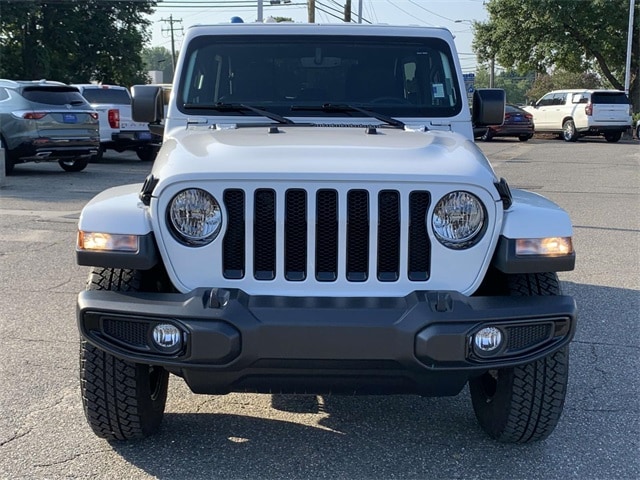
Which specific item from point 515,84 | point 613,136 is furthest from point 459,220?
point 515,84

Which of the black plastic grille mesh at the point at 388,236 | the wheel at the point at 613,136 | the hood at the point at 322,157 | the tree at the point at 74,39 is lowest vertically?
the wheel at the point at 613,136

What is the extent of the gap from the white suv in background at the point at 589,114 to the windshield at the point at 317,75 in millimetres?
25032

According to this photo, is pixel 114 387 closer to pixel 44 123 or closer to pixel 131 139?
pixel 44 123

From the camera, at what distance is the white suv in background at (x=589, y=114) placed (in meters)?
27.7

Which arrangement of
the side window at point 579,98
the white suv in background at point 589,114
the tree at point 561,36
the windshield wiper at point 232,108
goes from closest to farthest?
the windshield wiper at point 232,108 < the white suv in background at point 589,114 < the side window at point 579,98 < the tree at point 561,36

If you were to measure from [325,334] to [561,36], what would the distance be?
39420mm

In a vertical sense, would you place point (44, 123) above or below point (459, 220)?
below

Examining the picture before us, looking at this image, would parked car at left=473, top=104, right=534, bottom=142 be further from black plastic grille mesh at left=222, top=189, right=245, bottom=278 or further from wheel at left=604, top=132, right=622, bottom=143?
black plastic grille mesh at left=222, top=189, right=245, bottom=278

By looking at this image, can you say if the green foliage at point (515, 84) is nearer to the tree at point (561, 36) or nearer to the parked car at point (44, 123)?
the tree at point (561, 36)

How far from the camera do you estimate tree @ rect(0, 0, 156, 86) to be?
32969 millimetres

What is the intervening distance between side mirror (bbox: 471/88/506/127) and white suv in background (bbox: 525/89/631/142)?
24.7m

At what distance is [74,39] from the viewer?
3484 cm

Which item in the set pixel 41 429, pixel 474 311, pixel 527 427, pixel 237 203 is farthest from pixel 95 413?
pixel 527 427

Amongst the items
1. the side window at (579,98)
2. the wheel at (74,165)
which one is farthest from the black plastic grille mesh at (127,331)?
the side window at (579,98)
